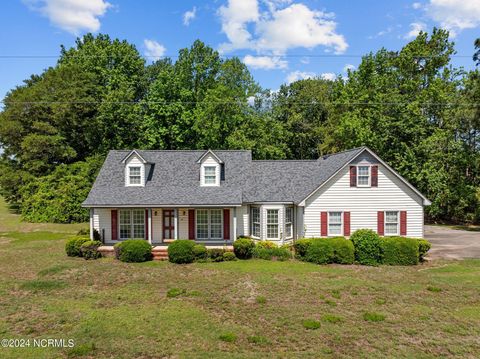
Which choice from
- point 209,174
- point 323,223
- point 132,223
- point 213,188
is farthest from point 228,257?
point 132,223

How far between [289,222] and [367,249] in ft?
Result: 19.6

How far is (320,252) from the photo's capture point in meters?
20.5

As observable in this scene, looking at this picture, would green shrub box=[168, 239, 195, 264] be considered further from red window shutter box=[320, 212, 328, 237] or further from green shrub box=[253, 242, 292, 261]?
red window shutter box=[320, 212, 328, 237]

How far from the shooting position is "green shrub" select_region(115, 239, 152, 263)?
2041cm

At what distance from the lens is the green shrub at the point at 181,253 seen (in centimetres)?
2022

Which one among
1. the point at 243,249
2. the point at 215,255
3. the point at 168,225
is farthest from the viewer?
the point at 168,225

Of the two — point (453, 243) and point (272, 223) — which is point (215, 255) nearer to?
point (272, 223)

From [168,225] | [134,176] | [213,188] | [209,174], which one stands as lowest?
[168,225]

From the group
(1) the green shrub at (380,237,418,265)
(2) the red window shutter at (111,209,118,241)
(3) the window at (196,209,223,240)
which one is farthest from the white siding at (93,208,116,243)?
(1) the green shrub at (380,237,418,265)

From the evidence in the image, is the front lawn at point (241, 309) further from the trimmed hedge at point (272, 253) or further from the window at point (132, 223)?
the window at point (132, 223)

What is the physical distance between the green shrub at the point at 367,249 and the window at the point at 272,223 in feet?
18.3

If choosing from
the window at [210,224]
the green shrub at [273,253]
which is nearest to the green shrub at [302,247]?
the green shrub at [273,253]

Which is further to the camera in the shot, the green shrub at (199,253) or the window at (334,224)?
the window at (334,224)

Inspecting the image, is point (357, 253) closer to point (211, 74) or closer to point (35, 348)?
point (35, 348)
